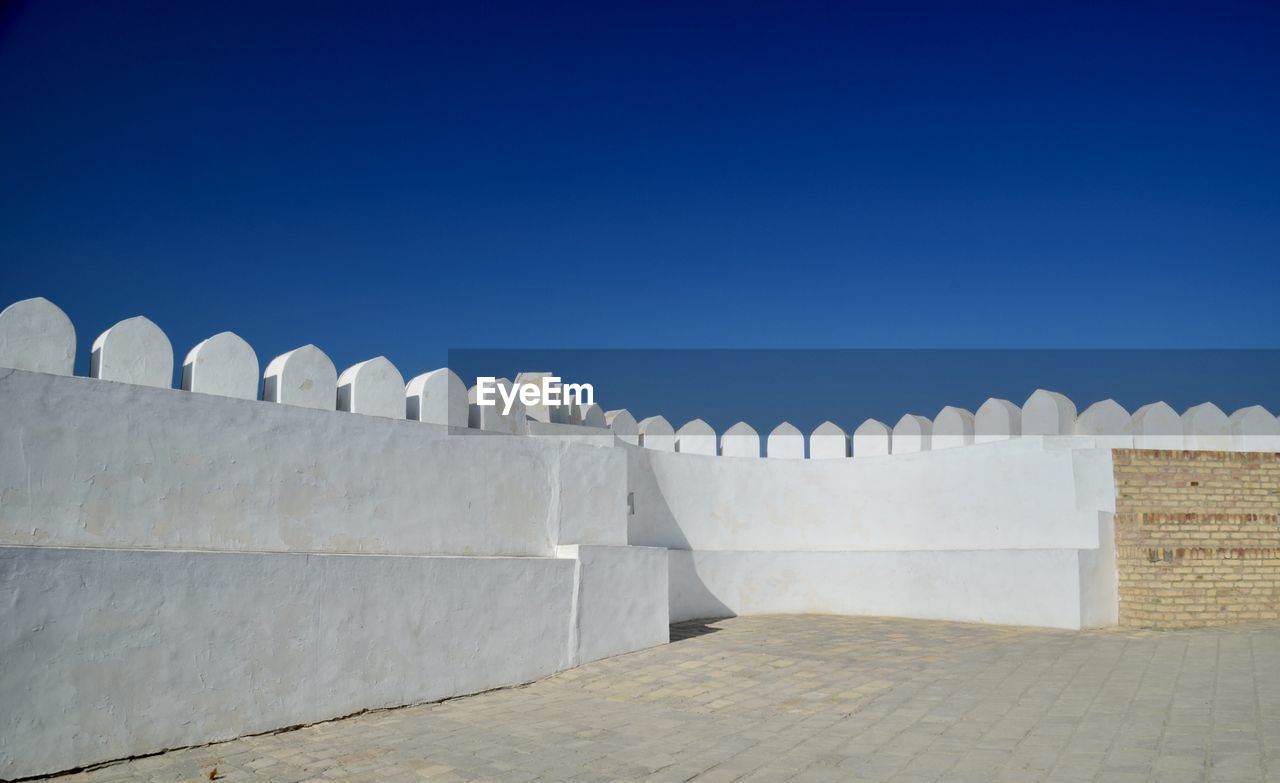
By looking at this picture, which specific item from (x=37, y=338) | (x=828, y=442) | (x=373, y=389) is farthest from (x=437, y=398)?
(x=828, y=442)

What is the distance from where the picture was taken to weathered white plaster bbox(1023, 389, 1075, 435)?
10273mm

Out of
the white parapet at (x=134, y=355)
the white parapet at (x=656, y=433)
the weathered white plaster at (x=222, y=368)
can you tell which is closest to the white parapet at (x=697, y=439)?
the white parapet at (x=656, y=433)

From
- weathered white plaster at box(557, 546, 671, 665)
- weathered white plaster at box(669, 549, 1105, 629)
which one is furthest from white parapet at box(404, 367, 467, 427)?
weathered white plaster at box(669, 549, 1105, 629)

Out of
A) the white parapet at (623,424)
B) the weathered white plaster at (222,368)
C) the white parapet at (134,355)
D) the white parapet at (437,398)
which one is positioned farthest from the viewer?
the white parapet at (623,424)

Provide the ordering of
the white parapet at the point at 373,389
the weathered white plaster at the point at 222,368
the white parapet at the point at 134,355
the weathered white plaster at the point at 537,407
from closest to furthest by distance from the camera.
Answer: the white parapet at the point at 134,355
the weathered white plaster at the point at 222,368
the white parapet at the point at 373,389
the weathered white plaster at the point at 537,407

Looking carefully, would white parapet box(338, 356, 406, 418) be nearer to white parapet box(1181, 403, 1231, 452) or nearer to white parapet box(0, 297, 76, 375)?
white parapet box(0, 297, 76, 375)

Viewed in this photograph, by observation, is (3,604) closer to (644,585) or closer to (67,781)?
(67,781)

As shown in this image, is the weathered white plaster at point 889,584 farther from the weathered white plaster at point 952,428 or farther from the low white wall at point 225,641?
the low white wall at point 225,641

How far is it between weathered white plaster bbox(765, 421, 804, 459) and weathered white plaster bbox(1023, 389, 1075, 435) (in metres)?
2.98

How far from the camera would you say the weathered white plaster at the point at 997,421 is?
35.5 feet

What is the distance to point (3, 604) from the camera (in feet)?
15.2

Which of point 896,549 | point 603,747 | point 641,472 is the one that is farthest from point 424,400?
point 896,549

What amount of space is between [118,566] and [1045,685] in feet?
20.4

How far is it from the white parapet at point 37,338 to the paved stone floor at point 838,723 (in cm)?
227
